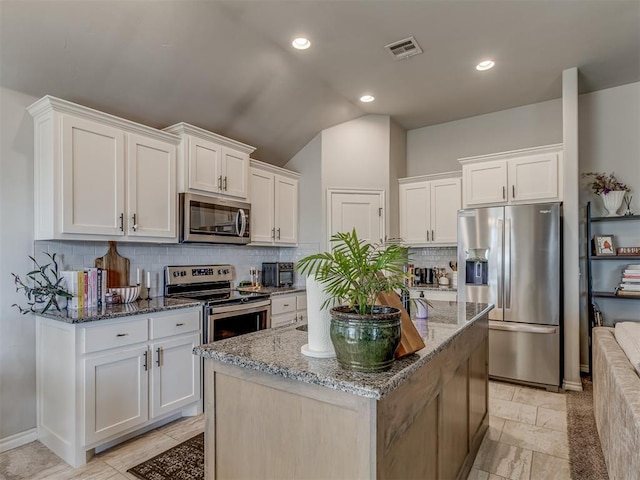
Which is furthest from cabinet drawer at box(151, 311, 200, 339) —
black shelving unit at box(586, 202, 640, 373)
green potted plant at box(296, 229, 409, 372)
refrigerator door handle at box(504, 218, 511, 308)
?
black shelving unit at box(586, 202, 640, 373)

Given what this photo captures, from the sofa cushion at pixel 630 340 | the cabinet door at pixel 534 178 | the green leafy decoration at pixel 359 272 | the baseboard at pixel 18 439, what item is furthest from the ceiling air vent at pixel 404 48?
the baseboard at pixel 18 439

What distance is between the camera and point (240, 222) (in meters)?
3.78

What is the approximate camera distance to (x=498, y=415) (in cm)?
301

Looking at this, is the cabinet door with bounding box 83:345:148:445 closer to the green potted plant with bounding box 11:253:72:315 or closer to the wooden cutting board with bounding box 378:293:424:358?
the green potted plant with bounding box 11:253:72:315

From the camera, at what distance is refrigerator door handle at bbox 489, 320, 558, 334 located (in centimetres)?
351

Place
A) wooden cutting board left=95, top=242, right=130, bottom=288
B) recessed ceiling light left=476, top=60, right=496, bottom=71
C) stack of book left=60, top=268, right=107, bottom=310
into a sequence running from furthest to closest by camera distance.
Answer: recessed ceiling light left=476, top=60, right=496, bottom=71 → wooden cutting board left=95, top=242, right=130, bottom=288 → stack of book left=60, top=268, right=107, bottom=310

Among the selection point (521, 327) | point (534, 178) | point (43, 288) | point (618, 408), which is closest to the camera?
point (618, 408)

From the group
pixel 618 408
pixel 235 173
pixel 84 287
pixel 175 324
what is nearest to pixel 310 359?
pixel 618 408

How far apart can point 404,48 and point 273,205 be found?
2.18 m

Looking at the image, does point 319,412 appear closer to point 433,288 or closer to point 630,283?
point 433,288

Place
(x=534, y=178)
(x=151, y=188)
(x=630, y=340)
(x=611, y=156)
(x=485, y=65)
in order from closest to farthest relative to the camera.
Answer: (x=630, y=340), (x=151, y=188), (x=485, y=65), (x=534, y=178), (x=611, y=156)

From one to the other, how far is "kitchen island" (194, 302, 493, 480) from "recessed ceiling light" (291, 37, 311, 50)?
2.41 m

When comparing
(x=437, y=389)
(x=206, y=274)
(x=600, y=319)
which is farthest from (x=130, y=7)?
(x=600, y=319)

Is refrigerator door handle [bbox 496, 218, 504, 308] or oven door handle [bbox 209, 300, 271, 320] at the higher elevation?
refrigerator door handle [bbox 496, 218, 504, 308]
